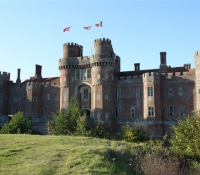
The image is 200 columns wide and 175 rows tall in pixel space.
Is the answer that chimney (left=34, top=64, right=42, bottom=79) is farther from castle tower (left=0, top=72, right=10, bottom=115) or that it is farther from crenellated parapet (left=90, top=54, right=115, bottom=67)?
crenellated parapet (left=90, top=54, right=115, bottom=67)

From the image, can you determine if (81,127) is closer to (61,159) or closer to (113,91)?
(113,91)

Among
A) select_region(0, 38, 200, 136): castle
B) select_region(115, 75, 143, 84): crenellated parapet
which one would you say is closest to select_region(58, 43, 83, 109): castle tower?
select_region(0, 38, 200, 136): castle

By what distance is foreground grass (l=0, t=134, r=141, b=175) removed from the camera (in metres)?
17.9

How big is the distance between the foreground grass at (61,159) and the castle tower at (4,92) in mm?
41183

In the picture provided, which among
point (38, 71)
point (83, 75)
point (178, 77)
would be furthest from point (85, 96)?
point (38, 71)

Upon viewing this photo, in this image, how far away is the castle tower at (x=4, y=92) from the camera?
211 feet

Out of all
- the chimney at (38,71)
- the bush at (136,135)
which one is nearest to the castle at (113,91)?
the chimney at (38,71)

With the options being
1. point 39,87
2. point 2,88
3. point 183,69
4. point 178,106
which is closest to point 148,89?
point 178,106

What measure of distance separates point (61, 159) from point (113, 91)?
3473 cm

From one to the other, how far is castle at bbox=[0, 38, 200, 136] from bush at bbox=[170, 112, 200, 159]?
19856 mm

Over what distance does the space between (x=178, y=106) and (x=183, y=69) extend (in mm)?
8301

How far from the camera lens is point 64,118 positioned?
4562cm

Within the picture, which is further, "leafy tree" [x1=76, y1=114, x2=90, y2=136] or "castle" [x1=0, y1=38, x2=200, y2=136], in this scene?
"castle" [x1=0, y1=38, x2=200, y2=136]

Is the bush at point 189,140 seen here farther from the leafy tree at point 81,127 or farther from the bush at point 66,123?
the bush at point 66,123
